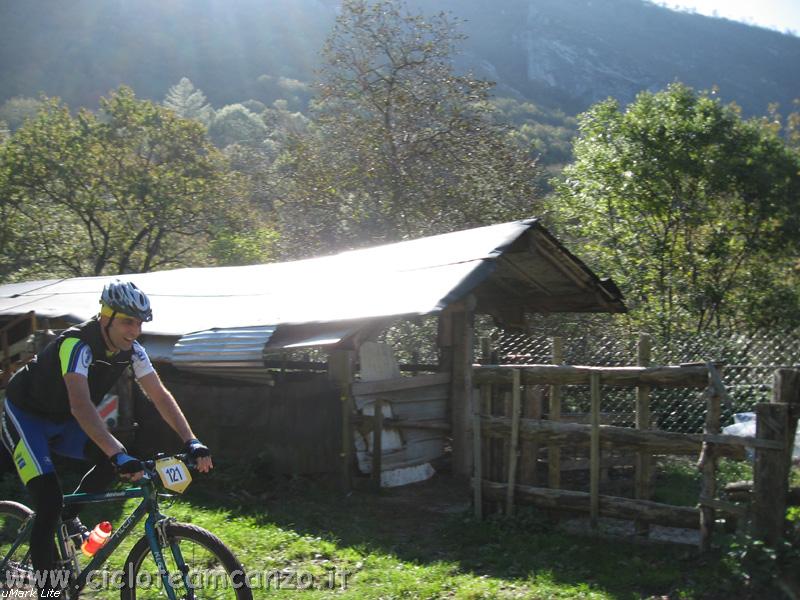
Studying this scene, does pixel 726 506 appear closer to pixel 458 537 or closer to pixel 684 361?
pixel 458 537

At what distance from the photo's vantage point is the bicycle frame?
12.8 feet

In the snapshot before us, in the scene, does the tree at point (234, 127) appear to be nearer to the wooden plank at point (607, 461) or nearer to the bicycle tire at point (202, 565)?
the wooden plank at point (607, 461)

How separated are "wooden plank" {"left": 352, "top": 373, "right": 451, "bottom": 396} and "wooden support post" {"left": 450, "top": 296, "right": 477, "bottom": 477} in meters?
0.22

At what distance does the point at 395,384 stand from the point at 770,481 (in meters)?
4.52

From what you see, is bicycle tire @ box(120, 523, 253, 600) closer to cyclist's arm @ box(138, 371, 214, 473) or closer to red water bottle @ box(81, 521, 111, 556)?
red water bottle @ box(81, 521, 111, 556)

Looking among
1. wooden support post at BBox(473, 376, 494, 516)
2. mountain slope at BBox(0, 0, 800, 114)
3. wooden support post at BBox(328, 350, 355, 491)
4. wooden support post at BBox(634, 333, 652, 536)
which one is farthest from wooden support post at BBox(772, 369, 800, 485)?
mountain slope at BBox(0, 0, 800, 114)

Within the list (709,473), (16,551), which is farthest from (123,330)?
(709,473)

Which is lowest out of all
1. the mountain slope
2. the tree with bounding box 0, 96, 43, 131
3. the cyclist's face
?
the cyclist's face

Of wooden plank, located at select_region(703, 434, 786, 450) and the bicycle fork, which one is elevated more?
wooden plank, located at select_region(703, 434, 786, 450)

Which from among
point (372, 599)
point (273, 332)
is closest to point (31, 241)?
point (273, 332)

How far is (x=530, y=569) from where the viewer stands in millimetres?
5547

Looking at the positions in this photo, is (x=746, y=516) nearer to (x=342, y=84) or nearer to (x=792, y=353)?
(x=792, y=353)

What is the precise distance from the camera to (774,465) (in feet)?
16.4

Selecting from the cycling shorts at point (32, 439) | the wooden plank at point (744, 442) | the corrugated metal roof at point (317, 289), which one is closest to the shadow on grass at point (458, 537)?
the wooden plank at point (744, 442)
